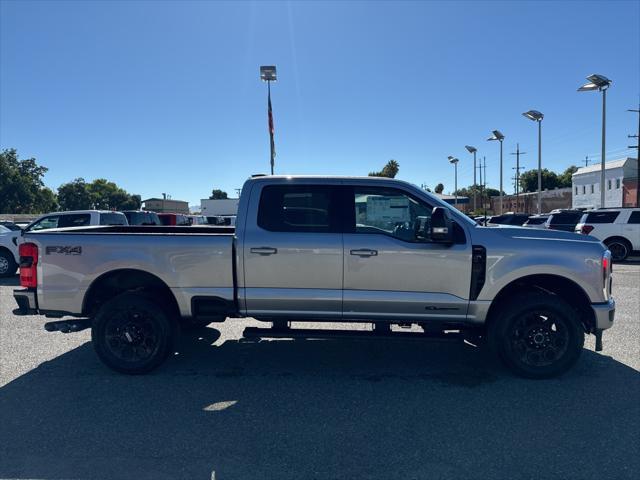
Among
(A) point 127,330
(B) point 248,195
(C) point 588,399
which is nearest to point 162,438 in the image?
(A) point 127,330

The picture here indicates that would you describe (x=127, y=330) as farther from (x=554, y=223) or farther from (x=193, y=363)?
(x=554, y=223)

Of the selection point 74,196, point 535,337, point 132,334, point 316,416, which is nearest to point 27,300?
point 132,334

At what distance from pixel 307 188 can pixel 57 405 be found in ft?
10.2

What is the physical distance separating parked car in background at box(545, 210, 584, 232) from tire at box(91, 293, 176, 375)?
15728mm

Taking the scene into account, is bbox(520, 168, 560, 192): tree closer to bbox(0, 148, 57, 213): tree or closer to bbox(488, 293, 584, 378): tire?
bbox(0, 148, 57, 213): tree

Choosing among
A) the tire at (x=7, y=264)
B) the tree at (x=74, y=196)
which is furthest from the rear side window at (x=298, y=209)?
the tree at (x=74, y=196)

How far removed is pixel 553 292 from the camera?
4852 millimetres

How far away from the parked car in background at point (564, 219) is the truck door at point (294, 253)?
1464cm

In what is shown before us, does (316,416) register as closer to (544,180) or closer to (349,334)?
(349,334)

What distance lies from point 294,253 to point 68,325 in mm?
2607

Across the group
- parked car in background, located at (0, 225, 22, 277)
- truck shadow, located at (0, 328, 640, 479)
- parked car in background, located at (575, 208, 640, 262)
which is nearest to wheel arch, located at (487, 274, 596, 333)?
truck shadow, located at (0, 328, 640, 479)

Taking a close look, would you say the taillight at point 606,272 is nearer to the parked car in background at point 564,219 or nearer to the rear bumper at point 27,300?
the rear bumper at point 27,300

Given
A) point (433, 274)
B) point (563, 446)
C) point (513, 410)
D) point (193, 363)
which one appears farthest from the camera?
point (193, 363)

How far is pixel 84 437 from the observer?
342 centimetres
